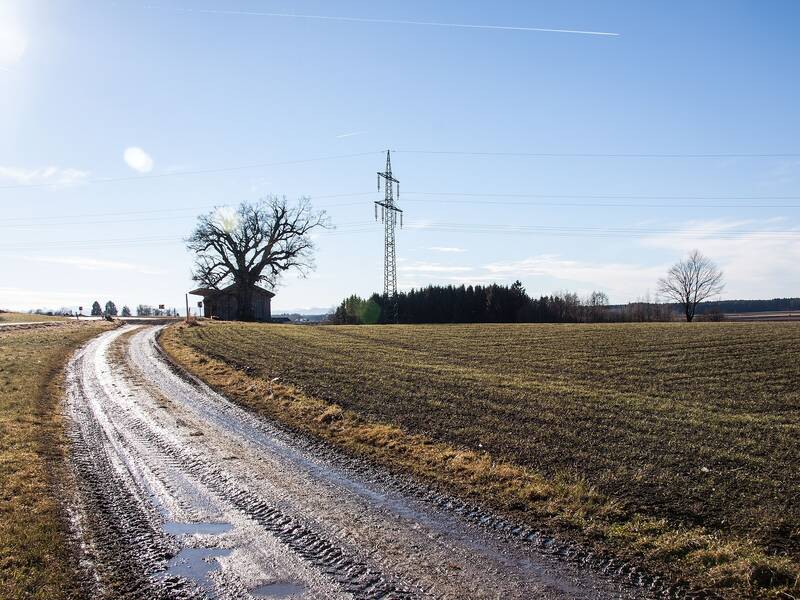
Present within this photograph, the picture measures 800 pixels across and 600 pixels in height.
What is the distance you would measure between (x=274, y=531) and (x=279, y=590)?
1433 millimetres

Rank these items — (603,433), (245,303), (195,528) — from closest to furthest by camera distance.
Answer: (195,528), (603,433), (245,303)

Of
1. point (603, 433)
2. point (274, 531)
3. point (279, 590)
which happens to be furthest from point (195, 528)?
point (603, 433)

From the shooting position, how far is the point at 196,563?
6020mm

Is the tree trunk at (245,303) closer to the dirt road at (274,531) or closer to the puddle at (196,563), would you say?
the dirt road at (274,531)

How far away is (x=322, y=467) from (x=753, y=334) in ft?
100

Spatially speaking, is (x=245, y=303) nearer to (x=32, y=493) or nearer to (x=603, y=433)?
(x=603, y=433)

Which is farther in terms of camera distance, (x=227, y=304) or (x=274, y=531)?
(x=227, y=304)

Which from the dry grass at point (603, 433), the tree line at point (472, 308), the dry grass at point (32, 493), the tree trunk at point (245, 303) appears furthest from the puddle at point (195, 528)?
the tree line at point (472, 308)

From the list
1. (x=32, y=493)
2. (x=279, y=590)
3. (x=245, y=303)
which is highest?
(x=245, y=303)

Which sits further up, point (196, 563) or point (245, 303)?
point (245, 303)

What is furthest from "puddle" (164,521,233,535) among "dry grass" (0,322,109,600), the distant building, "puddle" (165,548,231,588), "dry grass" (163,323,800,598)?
the distant building

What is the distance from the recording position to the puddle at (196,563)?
575 centimetres

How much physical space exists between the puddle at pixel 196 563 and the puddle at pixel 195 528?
512mm

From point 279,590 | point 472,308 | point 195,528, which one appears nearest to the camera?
point 279,590
